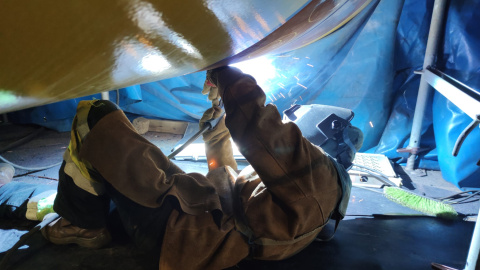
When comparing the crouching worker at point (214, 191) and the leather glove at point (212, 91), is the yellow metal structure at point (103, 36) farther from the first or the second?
the leather glove at point (212, 91)

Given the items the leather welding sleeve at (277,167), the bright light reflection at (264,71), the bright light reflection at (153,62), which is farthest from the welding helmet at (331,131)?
the bright light reflection at (264,71)

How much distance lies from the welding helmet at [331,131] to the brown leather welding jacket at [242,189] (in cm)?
26

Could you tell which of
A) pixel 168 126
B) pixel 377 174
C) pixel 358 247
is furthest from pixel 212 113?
pixel 168 126

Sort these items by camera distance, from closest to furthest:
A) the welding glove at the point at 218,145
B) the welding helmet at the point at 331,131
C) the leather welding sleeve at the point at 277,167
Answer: the leather welding sleeve at the point at 277,167 < the welding helmet at the point at 331,131 < the welding glove at the point at 218,145

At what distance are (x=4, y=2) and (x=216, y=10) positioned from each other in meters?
0.21

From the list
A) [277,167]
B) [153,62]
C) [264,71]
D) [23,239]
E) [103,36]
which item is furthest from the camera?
[264,71]

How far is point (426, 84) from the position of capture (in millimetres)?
1672

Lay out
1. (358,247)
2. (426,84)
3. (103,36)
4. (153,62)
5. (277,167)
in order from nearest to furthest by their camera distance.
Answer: (103,36), (153,62), (277,167), (358,247), (426,84)

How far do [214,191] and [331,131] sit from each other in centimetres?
58

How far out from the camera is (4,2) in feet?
0.63

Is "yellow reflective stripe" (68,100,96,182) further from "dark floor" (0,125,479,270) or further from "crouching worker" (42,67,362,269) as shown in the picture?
"dark floor" (0,125,479,270)

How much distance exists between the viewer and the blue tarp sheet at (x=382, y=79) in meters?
1.58

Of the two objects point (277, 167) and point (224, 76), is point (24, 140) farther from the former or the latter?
point (277, 167)

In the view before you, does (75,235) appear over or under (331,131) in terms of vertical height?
under
